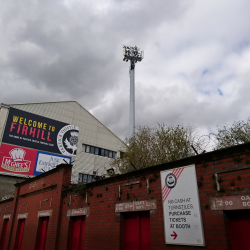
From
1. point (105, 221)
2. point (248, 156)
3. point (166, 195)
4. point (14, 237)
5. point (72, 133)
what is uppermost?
point (72, 133)

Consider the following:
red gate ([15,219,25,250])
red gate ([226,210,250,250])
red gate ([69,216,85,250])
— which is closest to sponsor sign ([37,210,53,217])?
red gate ([69,216,85,250])

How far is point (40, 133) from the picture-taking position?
26.3 metres

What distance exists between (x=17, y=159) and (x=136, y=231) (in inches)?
832

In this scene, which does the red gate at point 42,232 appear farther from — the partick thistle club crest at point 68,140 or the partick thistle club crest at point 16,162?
the partick thistle club crest at point 68,140

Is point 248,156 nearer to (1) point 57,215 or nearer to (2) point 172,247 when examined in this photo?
(2) point 172,247

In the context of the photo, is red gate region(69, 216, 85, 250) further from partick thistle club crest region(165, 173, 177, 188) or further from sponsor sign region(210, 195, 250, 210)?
sponsor sign region(210, 195, 250, 210)

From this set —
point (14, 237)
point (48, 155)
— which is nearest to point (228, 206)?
point (14, 237)

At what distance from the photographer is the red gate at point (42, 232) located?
11.0 m

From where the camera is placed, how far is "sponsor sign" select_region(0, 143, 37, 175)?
22984mm

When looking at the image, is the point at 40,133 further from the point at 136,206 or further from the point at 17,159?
the point at 136,206

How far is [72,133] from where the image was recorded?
29469mm

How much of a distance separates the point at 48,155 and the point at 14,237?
1310 centimetres

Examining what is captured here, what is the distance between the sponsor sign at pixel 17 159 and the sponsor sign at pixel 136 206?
→ 2000cm

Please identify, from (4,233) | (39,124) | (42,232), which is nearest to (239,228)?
(42,232)
